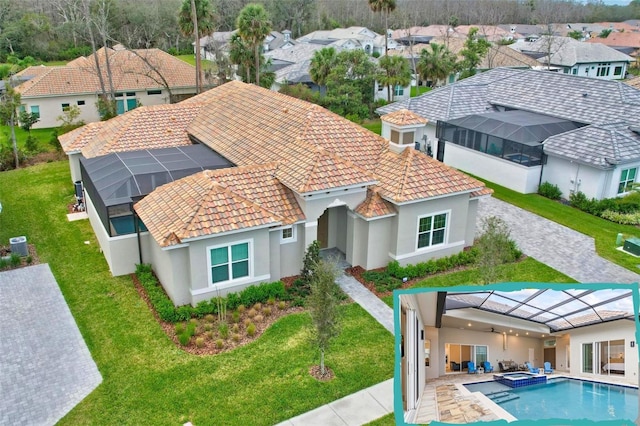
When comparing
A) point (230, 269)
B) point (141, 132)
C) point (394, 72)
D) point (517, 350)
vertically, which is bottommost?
point (230, 269)

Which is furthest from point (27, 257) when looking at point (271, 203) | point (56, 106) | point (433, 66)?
point (433, 66)

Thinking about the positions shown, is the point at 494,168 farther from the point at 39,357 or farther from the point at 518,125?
the point at 39,357

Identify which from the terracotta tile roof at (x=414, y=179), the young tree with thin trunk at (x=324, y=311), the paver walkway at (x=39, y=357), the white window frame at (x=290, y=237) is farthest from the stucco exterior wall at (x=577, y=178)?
the paver walkway at (x=39, y=357)

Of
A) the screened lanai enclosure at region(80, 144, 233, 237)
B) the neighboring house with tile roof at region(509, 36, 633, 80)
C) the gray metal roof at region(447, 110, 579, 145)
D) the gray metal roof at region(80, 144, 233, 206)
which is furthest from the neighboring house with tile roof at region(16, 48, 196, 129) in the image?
the neighboring house with tile roof at region(509, 36, 633, 80)

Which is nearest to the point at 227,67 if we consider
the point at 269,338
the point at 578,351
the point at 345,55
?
the point at 345,55

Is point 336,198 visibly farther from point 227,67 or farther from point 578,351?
point 227,67

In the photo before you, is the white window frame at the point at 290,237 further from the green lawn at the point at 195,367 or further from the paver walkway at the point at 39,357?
the paver walkway at the point at 39,357
